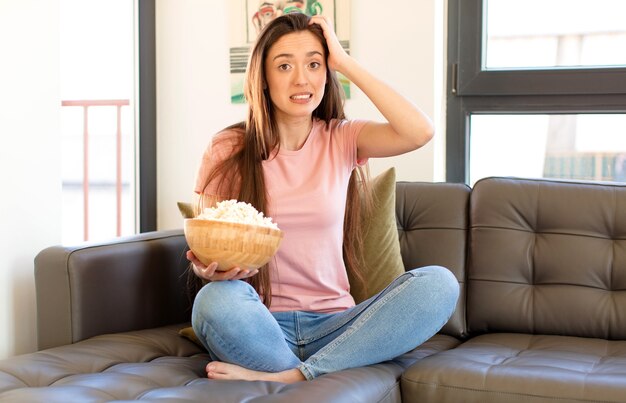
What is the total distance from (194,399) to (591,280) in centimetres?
139

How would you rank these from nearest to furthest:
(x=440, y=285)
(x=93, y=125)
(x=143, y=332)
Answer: (x=440, y=285)
(x=143, y=332)
(x=93, y=125)

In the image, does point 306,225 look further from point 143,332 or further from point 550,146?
point 550,146

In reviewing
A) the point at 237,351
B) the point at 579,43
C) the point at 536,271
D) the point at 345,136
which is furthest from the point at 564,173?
the point at 237,351

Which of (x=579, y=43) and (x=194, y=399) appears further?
(x=579, y=43)

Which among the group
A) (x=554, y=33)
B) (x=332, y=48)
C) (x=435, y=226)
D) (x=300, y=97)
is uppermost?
(x=554, y=33)

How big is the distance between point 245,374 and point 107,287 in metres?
0.55

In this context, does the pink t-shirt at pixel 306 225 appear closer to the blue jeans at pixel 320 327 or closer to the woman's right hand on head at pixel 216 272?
the blue jeans at pixel 320 327

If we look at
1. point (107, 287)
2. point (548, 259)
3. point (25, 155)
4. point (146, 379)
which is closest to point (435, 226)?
point (548, 259)

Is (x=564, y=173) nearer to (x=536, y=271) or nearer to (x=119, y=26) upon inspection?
(x=536, y=271)

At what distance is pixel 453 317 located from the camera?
107 inches

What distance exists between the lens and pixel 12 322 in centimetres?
249

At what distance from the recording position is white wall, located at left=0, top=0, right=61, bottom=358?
8.07 ft

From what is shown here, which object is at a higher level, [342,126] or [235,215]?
[342,126]

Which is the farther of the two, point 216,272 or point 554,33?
point 554,33
